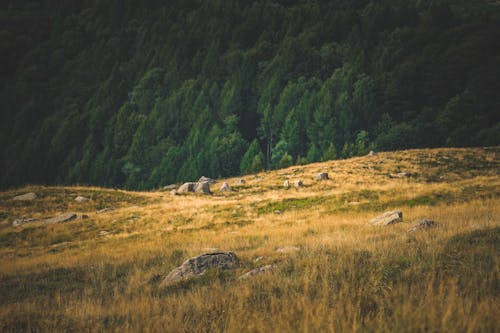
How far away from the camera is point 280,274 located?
255 inches

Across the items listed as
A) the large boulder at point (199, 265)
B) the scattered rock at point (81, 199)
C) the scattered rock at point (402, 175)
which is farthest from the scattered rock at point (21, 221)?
Result: the scattered rock at point (402, 175)

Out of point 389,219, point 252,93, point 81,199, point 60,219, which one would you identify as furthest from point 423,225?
point 252,93

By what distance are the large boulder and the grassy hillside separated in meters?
0.38

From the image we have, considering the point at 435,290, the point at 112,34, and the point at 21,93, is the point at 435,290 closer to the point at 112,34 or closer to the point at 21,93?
the point at 21,93

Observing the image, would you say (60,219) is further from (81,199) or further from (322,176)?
(322,176)

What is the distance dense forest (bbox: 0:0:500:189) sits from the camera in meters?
64.1

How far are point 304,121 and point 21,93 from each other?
427ft

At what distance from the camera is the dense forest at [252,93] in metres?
64.1

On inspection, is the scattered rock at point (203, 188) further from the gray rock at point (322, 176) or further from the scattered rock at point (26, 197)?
the scattered rock at point (26, 197)

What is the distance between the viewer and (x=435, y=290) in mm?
4777

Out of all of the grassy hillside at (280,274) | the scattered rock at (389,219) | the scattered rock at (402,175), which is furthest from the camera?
the scattered rock at (402,175)

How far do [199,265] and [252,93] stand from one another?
84690 mm

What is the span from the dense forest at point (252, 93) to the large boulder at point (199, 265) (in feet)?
173

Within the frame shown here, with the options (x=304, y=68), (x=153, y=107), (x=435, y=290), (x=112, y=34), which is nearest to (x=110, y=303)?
(x=435, y=290)
